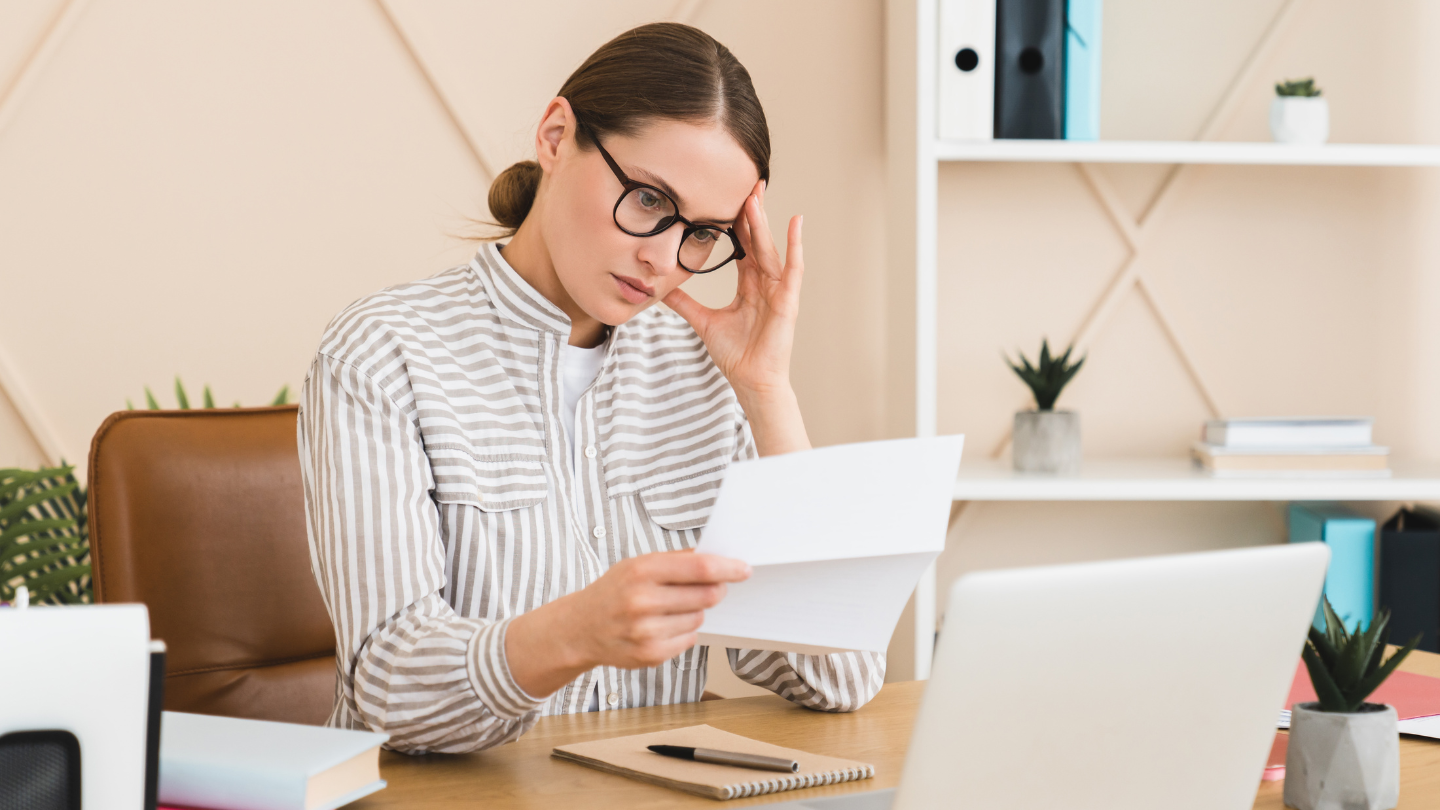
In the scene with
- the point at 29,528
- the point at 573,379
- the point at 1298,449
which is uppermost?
the point at 573,379

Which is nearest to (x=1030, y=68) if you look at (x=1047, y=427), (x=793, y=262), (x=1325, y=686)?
(x=1047, y=427)

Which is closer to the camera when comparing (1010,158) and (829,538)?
(829,538)

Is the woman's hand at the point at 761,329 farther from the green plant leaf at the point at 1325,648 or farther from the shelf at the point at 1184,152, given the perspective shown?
the shelf at the point at 1184,152

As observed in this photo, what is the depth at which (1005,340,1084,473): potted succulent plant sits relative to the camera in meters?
1.93

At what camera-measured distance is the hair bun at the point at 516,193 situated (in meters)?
1.28

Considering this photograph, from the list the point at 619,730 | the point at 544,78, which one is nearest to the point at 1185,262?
the point at 544,78

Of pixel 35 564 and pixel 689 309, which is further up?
pixel 689 309

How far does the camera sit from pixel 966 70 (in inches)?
70.5

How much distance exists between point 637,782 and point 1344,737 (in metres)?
Result: 0.44

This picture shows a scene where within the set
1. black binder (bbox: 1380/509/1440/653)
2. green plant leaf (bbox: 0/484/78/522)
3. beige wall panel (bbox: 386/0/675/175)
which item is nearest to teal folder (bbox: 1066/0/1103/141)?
beige wall panel (bbox: 386/0/675/175)

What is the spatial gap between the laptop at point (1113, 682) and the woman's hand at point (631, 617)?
0.52ft

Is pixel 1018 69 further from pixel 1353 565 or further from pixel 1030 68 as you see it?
pixel 1353 565

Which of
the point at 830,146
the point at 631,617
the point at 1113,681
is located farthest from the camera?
the point at 830,146

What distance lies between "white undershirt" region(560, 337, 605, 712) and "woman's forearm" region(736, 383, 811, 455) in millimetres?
166
